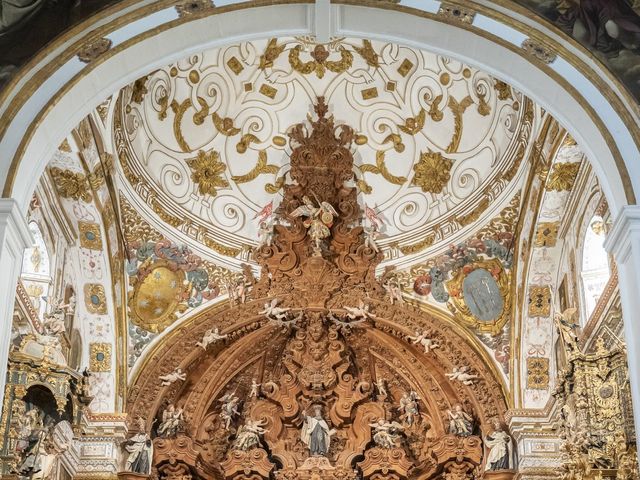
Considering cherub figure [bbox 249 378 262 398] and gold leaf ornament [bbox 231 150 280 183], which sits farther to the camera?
gold leaf ornament [bbox 231 150 280 183]

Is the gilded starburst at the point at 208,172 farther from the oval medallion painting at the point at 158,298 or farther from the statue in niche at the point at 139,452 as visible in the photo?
the statue in niche at the point at 139,452

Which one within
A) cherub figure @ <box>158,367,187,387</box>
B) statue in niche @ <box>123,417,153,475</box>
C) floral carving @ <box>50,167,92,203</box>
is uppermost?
floral carving @ <box>50,167,92,203</box>

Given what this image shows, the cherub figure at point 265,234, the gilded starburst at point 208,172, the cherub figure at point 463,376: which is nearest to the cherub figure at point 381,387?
the cherub figure at point 463,376

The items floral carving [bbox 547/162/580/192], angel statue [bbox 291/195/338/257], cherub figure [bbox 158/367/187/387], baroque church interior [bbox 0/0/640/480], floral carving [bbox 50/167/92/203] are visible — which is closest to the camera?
floral carving [bbox 547/162/580/192]

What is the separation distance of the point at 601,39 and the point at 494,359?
909 cm

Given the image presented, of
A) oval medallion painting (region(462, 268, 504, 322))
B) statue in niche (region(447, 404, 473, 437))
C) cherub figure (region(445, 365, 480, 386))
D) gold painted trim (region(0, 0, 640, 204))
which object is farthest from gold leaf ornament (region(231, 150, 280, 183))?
gold painted trim (region(0, 0, 640, 204))

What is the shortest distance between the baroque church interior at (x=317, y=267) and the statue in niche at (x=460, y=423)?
4cm

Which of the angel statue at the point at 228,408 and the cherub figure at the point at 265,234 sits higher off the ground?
the cherub figure at the point at 265,234

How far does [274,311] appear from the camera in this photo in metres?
20.2

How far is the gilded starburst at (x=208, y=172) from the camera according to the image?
808 inches

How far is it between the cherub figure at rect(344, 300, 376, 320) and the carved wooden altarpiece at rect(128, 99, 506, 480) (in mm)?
25

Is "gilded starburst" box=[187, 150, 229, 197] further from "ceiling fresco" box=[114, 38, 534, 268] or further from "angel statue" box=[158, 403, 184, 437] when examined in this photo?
"angel statue" box=[158, 403, 184, 437]

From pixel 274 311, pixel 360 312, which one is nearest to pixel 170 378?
pixel 274 311

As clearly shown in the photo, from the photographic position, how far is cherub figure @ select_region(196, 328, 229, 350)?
2005cm
